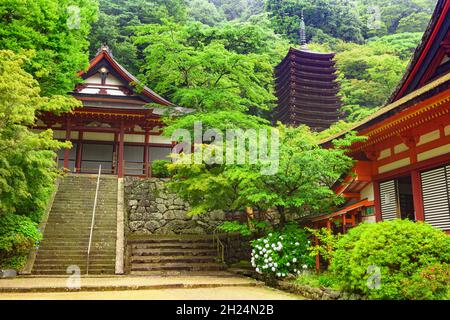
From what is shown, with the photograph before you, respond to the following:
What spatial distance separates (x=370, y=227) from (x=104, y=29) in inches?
1293

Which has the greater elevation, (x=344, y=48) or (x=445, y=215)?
(x=344, y=48)

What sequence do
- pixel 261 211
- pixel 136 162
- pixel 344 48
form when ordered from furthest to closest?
pixel 344 48, pixel 136 162, pixel 261 211

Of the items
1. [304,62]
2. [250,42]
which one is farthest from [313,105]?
[250,42]

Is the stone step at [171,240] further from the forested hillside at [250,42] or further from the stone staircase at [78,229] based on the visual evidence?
the forested hillside at [250,42]

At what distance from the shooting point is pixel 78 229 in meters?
16.1

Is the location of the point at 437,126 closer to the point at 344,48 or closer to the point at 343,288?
the point at 343,288

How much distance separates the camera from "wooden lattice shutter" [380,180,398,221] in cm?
1110

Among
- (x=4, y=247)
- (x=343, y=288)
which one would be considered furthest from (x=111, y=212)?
(x=343, y=288)

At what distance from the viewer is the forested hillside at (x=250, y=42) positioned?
1734 centimetres

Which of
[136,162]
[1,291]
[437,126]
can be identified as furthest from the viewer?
[136,162]

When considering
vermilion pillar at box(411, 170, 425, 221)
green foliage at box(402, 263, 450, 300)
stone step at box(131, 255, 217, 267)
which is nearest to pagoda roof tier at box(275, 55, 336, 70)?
stone step at box(131, 255, 217, 267)

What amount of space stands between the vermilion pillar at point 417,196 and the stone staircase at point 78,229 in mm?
9312

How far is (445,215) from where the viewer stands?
9.46 m

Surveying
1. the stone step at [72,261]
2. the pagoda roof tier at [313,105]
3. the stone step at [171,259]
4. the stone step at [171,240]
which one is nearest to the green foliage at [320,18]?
the pagoda roof tier at [313,105]
